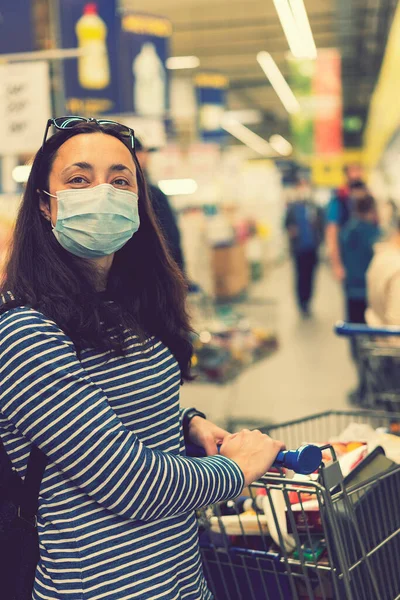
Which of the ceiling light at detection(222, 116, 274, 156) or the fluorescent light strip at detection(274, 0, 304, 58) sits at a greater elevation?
the ceiling light at detection(222, 116, 274, 156)

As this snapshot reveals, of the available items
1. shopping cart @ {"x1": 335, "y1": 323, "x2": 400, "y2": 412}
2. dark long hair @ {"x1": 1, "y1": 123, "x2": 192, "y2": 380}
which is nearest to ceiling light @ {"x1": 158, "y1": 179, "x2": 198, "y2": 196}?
shopping cart @ {"x1": 335, "y1": 323, "x2": 400, "y2": 412}

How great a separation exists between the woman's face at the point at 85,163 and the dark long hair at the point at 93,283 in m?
0.02

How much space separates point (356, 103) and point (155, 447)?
3256 cm

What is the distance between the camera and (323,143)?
13.3 metres

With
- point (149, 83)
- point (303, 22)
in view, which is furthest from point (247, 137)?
point (303, 22)

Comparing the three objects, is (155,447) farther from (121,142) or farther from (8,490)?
(121,142)

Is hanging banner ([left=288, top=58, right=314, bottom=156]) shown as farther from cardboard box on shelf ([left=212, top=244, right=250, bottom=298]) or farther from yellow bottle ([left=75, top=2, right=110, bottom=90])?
yellow bottle ([left=75, top=2, right=110, bottom=90])

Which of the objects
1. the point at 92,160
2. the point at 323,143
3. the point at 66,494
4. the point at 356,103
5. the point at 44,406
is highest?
the point at 356,103

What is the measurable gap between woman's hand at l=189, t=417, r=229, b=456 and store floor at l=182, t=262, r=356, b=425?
324 centimetres

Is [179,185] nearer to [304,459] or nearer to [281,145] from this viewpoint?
[304,459]

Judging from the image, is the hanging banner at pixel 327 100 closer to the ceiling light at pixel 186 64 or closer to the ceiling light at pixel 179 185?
the ceiling light at pixel 186 64

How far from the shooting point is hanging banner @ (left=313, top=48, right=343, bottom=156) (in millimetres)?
11305

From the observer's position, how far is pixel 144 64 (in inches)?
276

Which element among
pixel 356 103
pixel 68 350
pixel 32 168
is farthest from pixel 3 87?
pixel 356 103
